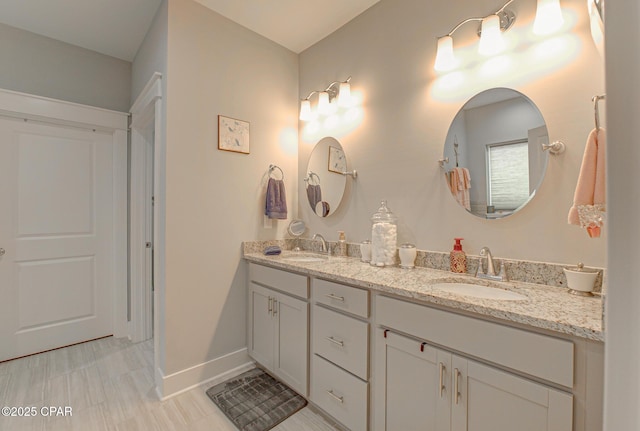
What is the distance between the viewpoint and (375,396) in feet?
4.34

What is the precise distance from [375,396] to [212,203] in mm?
1581

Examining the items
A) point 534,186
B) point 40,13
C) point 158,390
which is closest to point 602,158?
point 534,186

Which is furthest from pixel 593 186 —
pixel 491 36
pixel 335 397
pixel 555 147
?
pixel 335 397

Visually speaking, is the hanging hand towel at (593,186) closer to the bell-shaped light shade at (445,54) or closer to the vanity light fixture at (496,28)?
the vanity light fixture at (496,28)

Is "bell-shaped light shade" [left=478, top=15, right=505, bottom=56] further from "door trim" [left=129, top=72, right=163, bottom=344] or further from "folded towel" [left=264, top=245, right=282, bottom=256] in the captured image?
"door trim" [left=129, top=72, right=163, bottom=344]

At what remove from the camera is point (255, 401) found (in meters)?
1.76

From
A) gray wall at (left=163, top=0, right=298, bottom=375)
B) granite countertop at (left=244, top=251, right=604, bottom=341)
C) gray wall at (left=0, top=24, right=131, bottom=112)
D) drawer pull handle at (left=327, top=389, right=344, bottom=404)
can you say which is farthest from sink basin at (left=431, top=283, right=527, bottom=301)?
gray wall at (left=0, top=24, right=131, bottom=112)

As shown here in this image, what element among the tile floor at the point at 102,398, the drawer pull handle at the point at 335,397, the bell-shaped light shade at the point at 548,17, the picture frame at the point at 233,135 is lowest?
the tile floor at the point at 102,398

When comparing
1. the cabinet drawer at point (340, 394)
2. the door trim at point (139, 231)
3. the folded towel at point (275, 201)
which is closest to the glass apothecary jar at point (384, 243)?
the cabinet drawer at point (340, 394)

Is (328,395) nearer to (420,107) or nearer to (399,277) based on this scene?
(399,277)

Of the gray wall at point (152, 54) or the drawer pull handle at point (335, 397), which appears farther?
the gray wall at point (152, 54)

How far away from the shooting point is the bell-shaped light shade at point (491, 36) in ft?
4.55

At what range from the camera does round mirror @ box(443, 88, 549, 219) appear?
1355mm

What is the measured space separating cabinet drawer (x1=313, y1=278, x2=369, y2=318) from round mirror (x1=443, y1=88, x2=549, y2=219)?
78 centimetres
